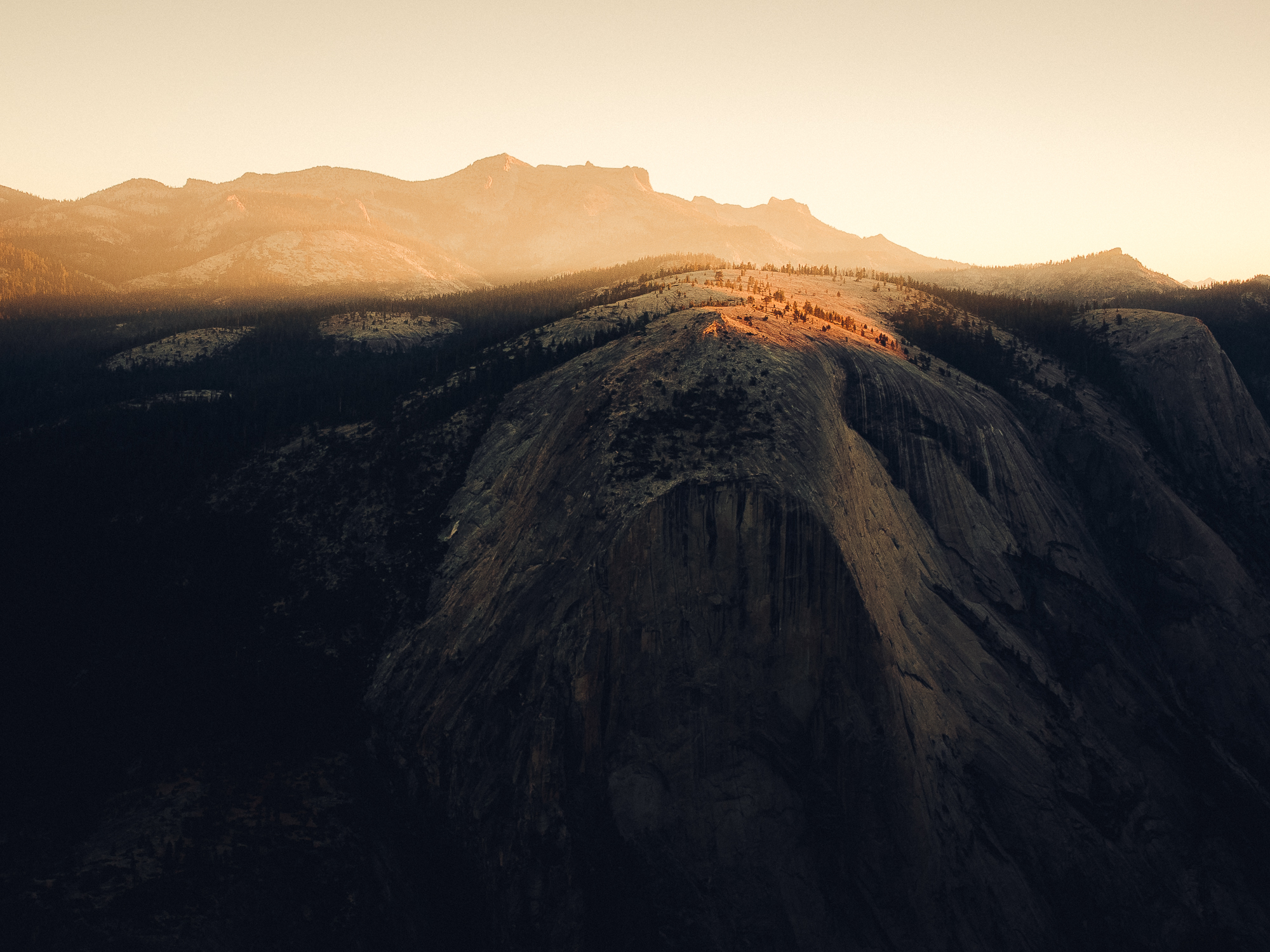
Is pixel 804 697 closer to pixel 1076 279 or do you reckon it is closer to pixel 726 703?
pixel 726 703

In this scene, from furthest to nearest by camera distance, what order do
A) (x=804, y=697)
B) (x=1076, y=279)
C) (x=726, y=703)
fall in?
1. (x=1076, y=279)
2. (x=804, y=697)
3. (x=726, y=703)

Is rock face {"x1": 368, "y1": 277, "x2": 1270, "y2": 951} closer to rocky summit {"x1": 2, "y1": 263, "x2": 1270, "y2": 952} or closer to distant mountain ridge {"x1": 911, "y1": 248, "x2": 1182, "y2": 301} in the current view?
rocky summit {"x1": 2, "y1": 263, "x2": 1270, "y2": 952}

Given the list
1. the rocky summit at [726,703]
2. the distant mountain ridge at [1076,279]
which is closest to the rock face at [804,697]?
the rocky summit at [726,703]

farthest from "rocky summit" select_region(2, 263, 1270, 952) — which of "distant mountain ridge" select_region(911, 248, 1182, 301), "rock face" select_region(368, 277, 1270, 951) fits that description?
"distant mountain ridge" select_region(911, 248, 1182, 301)

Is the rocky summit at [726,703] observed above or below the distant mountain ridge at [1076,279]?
below

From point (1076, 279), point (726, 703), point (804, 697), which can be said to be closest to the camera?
point (726, 703)

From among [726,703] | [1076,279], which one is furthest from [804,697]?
[1076,279]

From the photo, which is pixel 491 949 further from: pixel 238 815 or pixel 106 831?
pixel 106 831

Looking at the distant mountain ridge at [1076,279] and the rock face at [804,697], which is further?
the distant mountain ridge at [1076,279]

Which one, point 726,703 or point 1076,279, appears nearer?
point 726,703

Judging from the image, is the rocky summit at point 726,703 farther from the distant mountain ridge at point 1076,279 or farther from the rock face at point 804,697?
the distant mountain ridge at point 1076,279
